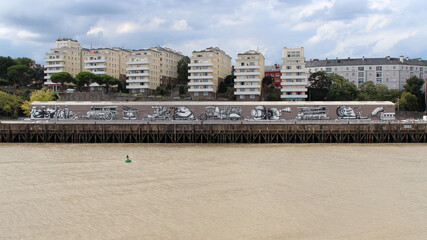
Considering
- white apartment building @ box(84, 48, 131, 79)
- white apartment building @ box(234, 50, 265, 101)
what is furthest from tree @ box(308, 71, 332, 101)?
white apartment building @ box(84, 48, 131, 79)

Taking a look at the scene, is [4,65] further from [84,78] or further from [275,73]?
[275,73]

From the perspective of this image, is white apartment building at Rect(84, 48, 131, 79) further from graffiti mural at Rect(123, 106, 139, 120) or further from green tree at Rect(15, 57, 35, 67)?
graffiti mural at Rect(123, 106, 139, 120)

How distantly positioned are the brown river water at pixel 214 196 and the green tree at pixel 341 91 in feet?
160

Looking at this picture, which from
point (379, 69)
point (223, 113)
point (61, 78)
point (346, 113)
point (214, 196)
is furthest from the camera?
point (379, 69)

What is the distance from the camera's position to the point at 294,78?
92.4 meters

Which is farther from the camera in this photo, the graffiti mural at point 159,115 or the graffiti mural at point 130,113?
the graffiti mural at point 130,113

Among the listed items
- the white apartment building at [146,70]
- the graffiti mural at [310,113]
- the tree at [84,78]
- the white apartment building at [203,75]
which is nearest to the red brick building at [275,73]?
the white apartment building at [203,75]

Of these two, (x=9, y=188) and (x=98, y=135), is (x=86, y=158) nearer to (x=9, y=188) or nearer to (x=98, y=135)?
Result: (x=9, y=188)

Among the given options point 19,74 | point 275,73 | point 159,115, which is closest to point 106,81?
point 19,74

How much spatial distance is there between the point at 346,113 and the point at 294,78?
34.6 meters

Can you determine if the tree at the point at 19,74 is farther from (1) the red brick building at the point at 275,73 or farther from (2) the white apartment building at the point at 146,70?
(1) the red brick building at the point at 275,73

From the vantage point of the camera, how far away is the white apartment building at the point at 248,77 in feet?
307

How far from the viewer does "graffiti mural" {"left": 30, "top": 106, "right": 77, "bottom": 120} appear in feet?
199

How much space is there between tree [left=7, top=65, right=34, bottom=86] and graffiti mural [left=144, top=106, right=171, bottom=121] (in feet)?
202
